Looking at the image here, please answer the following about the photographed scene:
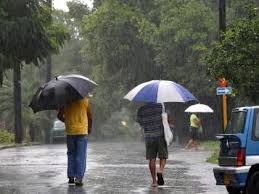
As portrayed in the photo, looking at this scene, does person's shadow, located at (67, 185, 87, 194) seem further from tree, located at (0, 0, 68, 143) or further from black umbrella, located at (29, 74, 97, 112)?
tree, located at (0, 0, 68, 143)

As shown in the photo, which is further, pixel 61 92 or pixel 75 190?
pixel 61 92

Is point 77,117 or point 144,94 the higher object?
point 144,94

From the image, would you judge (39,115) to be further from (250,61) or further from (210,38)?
(250,61)

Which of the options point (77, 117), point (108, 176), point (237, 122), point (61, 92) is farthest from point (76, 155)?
point (237, 122)

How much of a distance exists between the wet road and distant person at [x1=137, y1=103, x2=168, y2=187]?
364 millimetres

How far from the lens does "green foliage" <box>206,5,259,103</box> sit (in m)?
18.2

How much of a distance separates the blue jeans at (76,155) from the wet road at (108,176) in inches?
11.6

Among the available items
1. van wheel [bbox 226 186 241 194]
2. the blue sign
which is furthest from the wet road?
the blue sign

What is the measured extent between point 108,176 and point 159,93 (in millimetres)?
2460

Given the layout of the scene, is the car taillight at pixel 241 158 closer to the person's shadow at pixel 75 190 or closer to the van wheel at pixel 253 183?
the van wheel at pixel 253 183

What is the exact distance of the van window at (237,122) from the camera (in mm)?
10752

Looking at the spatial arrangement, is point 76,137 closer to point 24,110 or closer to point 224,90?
point 224,90

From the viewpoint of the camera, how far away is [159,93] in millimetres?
13312

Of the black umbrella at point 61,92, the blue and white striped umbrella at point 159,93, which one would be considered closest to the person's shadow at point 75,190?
the black umbrella at point 61,92
